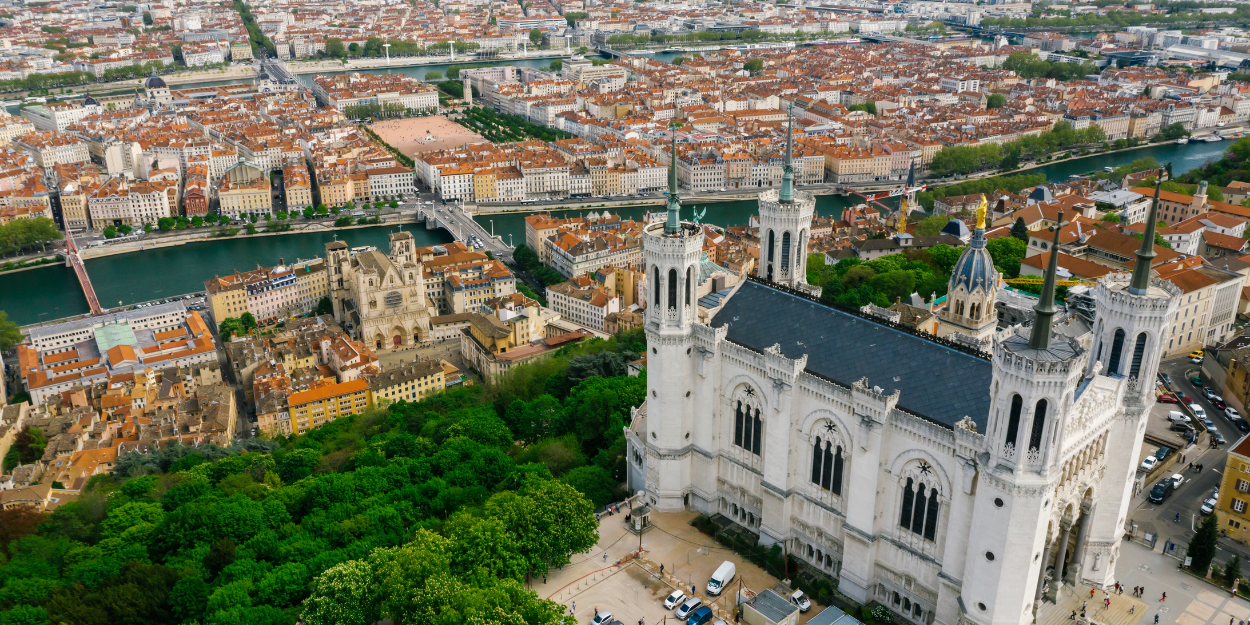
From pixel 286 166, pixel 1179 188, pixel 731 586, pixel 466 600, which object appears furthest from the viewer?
pixel 286 166

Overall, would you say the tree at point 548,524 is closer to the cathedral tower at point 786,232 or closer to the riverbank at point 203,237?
the cathedral tower at point 786,232

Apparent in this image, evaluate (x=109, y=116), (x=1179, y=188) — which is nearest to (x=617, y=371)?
(x=1179, y=188)

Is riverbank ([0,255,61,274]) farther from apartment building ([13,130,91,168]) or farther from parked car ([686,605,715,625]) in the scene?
parked car ([686,605,715,625])

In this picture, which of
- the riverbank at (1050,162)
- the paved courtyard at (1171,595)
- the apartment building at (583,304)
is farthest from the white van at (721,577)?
the riverbank at (1050,162)

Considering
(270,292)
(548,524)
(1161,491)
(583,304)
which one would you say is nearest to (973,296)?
(1161,491)

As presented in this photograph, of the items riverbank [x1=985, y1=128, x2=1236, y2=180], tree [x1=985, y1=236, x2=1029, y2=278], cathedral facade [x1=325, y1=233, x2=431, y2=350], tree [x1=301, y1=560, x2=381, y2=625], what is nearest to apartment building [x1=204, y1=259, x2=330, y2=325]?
cathedral facade [x1=325, y1=233, x2=431, y2=350]

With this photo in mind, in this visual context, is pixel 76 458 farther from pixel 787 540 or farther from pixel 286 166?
pixel 286 166

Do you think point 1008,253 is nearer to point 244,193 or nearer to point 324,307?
point 324,307
